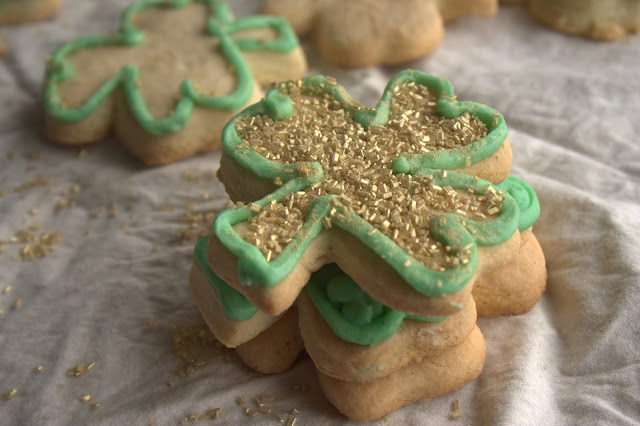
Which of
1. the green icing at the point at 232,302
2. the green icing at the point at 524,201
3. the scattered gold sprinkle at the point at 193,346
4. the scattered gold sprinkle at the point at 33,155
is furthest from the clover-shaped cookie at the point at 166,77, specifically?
the green icing at the point at 524,201

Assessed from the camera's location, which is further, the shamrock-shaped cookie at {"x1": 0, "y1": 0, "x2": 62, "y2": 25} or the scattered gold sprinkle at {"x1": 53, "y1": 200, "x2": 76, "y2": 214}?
the shamrock-shaped cookie at {"x1": 0, "y1": 0, "x2": 62, "y2": 25}

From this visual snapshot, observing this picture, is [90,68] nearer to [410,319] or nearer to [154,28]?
[154,28]

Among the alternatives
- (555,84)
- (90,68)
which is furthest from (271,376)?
(555,84)

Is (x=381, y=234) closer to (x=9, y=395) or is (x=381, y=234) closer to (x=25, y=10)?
(x=9, y=395)

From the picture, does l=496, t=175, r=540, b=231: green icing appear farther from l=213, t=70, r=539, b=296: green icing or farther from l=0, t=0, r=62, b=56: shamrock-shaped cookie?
l=0, t=0, r=62, b=56: shamrock-shaped cookie

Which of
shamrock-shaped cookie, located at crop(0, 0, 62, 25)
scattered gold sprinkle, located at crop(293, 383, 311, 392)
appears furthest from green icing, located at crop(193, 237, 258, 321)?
shamrock-shaped cookie, located at crop(0, 0, 62, 25)

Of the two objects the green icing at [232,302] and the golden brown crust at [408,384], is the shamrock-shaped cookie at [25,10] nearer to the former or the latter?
the green icing at [232,302]

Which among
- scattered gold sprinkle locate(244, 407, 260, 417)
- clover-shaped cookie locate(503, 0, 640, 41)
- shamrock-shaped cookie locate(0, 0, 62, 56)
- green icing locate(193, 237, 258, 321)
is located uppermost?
clover-shaped cookie locate(503, 0, 640, 41)
